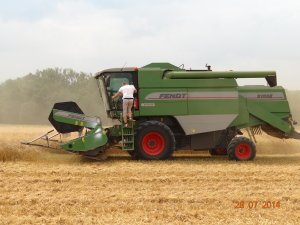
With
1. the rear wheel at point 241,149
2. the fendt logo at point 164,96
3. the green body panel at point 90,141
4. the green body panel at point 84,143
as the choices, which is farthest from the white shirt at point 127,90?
the rear wheel at point 241,149

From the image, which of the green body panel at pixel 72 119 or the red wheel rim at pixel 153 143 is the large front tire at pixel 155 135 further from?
the green body panel at pixel 72 119

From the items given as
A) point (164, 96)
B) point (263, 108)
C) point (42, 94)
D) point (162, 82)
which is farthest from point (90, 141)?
point (42, 94)

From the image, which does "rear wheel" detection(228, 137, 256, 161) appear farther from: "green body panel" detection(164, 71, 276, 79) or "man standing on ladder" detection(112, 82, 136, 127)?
"man standing on ladder" detection(112, 82, 136, 127)

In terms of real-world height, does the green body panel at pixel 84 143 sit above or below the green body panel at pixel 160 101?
below

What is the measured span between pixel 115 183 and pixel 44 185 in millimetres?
1203

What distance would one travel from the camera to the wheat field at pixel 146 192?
5.74m

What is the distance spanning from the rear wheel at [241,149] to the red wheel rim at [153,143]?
1.78m

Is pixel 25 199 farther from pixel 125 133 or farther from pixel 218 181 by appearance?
pixel 125 133
